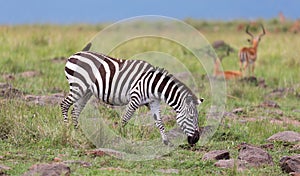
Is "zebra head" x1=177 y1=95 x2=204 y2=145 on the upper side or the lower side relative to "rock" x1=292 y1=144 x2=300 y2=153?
upper

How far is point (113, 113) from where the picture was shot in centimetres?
998

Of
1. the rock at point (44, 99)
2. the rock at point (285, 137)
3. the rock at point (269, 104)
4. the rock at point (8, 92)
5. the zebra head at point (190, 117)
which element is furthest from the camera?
the rock at point (269, 104)

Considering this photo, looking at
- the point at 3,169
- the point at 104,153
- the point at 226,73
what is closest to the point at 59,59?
the point at 226,73

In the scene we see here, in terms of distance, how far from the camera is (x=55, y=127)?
819 cm

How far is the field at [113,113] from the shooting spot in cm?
713

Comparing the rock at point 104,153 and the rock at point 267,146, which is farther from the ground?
the rock at point 104,153

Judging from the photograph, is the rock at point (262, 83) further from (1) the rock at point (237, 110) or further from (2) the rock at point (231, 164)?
(2) the rock at point (231, 164)

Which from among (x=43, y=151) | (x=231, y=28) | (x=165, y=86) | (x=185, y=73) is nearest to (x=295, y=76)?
(x=185, y=73)

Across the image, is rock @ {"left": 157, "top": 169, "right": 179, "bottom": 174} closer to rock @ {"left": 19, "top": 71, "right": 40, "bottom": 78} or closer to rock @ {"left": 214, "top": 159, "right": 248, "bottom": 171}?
rock @ {"left": 214, "top": 159, "right": 248, "bottom": 171}

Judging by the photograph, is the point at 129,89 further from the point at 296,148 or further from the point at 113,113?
the point at 296,148

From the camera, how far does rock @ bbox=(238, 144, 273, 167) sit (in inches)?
284

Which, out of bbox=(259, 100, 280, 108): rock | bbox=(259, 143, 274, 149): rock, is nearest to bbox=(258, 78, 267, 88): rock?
bbox=(259, 100, 280, 108): rock

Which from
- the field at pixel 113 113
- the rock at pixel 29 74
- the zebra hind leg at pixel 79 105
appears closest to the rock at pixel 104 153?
the field at pixel 113 113

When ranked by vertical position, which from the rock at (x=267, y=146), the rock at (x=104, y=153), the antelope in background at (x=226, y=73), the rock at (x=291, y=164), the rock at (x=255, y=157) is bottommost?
the rock at (x=291, y=164)
